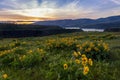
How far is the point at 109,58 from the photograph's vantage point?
37.4 ft

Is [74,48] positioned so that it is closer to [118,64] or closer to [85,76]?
[118,64]

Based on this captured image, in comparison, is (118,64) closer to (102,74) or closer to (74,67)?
(102,74)

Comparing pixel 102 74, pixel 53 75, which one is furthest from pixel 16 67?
pixel 102 74

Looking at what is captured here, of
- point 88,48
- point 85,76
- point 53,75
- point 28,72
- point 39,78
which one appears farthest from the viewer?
point 88,48

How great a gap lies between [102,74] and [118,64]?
91.8 inches

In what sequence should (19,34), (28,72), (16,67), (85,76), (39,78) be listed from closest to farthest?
(85,76) < (39,78) < (28,72) < (16,67) < (19,34)

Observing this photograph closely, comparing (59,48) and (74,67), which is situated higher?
(74,67)

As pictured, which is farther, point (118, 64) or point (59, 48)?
point (59, 48)

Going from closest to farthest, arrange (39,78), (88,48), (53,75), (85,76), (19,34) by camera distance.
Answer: (85,76)
(53,75)
(39,78)
(88,48)
(19,34)

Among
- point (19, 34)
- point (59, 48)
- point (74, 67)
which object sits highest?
point (74, 67)

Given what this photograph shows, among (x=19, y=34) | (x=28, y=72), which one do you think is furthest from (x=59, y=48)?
(x=19, y=34)

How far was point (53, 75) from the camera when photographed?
24.6 ft

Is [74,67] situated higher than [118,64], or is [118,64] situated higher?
[74,67]

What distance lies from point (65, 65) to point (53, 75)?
54 centimetres
